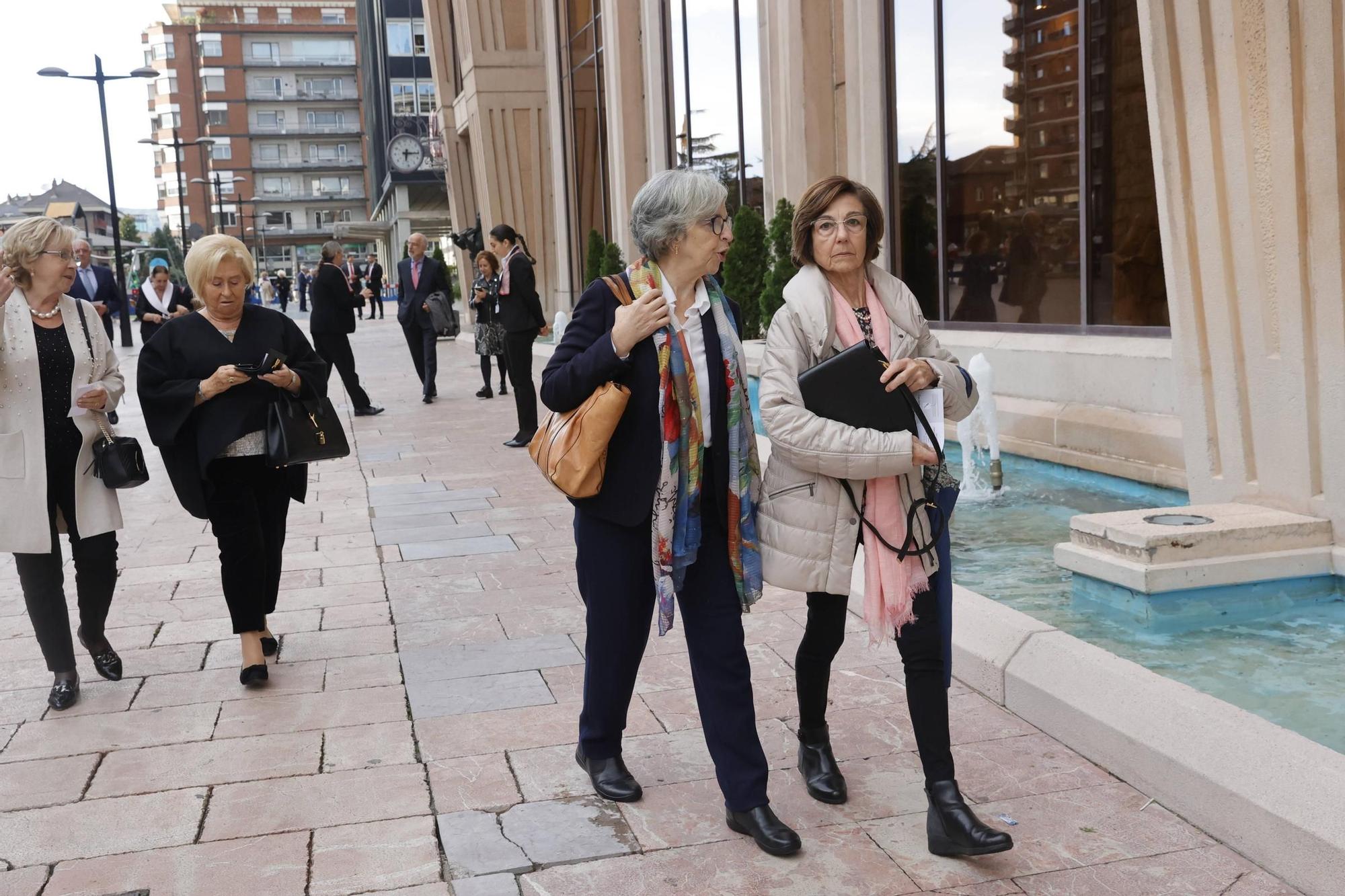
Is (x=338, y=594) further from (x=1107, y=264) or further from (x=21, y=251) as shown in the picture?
(x=1107, y=264)

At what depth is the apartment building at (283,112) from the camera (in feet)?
415

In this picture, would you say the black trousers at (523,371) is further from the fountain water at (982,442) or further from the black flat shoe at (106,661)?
the black flat shoe at (106,661)

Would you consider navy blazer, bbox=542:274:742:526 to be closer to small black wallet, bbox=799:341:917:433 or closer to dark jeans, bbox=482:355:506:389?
small black wallet, bbox=799:341:917:433

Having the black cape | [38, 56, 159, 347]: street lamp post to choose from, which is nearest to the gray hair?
the black cape

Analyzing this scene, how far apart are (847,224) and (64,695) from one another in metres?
3.48

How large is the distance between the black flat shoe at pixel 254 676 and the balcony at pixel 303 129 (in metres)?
130

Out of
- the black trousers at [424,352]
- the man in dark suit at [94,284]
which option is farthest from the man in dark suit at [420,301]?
the man in dark suit at [94,284]

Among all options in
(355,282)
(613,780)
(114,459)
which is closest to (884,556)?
(613,780)

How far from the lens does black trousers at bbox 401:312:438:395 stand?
52.5 feet

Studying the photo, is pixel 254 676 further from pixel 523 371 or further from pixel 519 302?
pixel 519 302

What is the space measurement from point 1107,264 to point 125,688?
25.7 feet

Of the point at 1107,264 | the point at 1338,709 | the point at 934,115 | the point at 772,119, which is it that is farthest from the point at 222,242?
the point at 772,119

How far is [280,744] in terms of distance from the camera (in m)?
4.55

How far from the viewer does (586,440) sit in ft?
11.5
